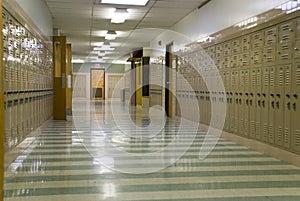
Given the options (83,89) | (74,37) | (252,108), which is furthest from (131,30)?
(83,89)

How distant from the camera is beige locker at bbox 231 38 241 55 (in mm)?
6703

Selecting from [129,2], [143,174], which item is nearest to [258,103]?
[143,174]

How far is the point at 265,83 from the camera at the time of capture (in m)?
5.68

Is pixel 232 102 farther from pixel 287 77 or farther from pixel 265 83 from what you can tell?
pixel 287 77

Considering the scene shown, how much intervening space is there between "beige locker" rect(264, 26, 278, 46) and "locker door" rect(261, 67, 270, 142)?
0.40 m

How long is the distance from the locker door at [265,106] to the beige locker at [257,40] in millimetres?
435

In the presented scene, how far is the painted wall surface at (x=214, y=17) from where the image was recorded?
6.10 meters

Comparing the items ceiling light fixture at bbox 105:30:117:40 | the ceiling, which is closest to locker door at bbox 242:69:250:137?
the ceiling

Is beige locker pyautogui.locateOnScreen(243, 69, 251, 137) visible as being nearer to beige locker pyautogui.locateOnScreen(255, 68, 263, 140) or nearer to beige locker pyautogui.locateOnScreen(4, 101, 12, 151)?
beige locker pyautogui.locateOnScreen(255, 68, 263, 140)

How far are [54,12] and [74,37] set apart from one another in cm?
534

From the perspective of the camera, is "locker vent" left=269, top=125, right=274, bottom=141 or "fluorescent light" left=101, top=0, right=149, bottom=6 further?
"fluorescent light" left=101, top=0, right=149, bottom=6

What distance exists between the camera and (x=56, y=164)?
4727 millimetres

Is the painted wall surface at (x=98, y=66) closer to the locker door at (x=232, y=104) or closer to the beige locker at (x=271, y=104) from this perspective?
the locker door at (x=232, y=104)

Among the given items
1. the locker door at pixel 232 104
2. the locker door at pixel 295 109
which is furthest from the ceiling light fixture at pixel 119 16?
the locker door at pixel 295 109
